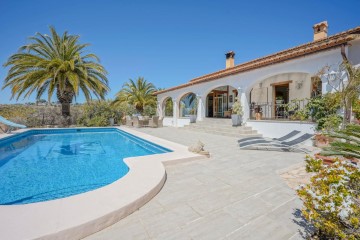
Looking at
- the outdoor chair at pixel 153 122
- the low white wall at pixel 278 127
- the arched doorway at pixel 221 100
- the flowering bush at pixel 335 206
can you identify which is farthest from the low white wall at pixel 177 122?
the flowering bush at pixel 335 206

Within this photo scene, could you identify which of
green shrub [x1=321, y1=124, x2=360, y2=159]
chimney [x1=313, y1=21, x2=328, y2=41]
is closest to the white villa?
chimney [x1=313, y1=21, x2=328, y2=41]

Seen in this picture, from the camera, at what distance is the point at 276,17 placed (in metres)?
13.0

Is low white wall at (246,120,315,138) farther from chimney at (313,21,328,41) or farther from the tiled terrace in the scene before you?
chimney at (313,21,328,41)

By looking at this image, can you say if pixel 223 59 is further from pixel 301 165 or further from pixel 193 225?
pixel 193 225

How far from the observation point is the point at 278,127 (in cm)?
996

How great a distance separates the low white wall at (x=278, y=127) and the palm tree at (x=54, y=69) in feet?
44.4

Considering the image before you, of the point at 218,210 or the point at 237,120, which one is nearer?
the point at 218,210

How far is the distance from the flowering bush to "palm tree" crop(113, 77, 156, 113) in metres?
22.7

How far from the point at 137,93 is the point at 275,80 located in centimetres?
1613

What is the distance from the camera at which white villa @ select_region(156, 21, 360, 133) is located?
7.77 meters

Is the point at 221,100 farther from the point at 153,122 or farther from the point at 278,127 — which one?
the point at 278,127

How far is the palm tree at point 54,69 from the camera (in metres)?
14.4

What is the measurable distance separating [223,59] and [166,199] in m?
20.3

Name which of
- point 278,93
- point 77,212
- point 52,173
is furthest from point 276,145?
point 278,93
